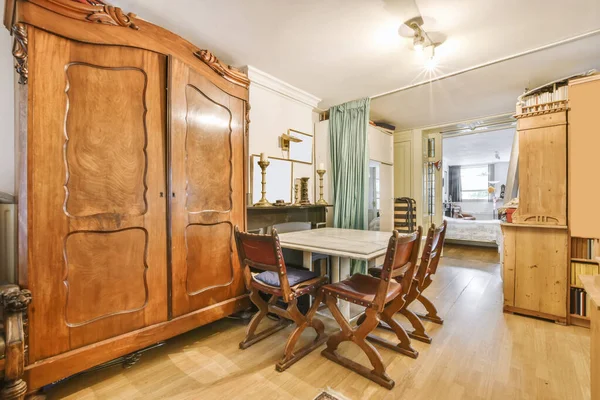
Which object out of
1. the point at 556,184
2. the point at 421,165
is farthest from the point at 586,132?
the point at 421,165

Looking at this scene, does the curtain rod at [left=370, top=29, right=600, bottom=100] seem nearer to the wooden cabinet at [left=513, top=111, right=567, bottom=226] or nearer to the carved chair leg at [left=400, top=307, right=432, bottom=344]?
the wooden cabinet at [left=513, top=111, right=567, bottom=226]

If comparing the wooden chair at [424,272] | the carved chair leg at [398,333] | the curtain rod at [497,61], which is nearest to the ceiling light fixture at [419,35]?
the curtain rod at [497,61]

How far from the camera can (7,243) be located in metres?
1.48

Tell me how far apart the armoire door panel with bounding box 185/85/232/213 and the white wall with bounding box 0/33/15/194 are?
996mm

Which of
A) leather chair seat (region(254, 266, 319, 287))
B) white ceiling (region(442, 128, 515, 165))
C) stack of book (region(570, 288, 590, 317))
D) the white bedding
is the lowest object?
stack of book (region(570, 288, 590, 317))

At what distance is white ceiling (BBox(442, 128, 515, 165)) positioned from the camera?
5996mm

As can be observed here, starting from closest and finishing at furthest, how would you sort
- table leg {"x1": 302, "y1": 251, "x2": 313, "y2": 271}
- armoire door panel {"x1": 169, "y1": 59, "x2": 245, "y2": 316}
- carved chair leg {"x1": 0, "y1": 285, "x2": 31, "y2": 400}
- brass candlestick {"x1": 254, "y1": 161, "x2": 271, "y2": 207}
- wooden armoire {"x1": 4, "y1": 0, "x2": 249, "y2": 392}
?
carved chair leg {"x1": 0, "y1": 285, "x2": 31, "y2": 400} → wooden armoire {"x1": 4, "y1": 0, "x2": 249, "y2": 392} → armoire door panel {"x1": 169, "y1": 59, "x2": 245, "y2": 316} → table leg {"x1": 302, "y1": 251, "x2": 313, "y2": 271} → brass candlestick {"x1": 254, "y1": 161, "x2": 271, "y2": 207}

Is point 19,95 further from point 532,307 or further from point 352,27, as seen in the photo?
point 532,307

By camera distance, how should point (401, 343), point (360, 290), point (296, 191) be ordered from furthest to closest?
1. point (296, 191)
2. point (401, 343)
3. point (360, 290)

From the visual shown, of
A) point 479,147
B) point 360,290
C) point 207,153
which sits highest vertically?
point 479,147

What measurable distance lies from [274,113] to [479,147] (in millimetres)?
6455

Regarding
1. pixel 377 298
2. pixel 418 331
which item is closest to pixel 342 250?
pixel 377 298

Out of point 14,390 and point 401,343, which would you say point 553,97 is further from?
point 14,390

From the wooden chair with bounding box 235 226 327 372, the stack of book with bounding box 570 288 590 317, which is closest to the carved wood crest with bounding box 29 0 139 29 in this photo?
the wooden chair with bounding box 235 226 327 372
